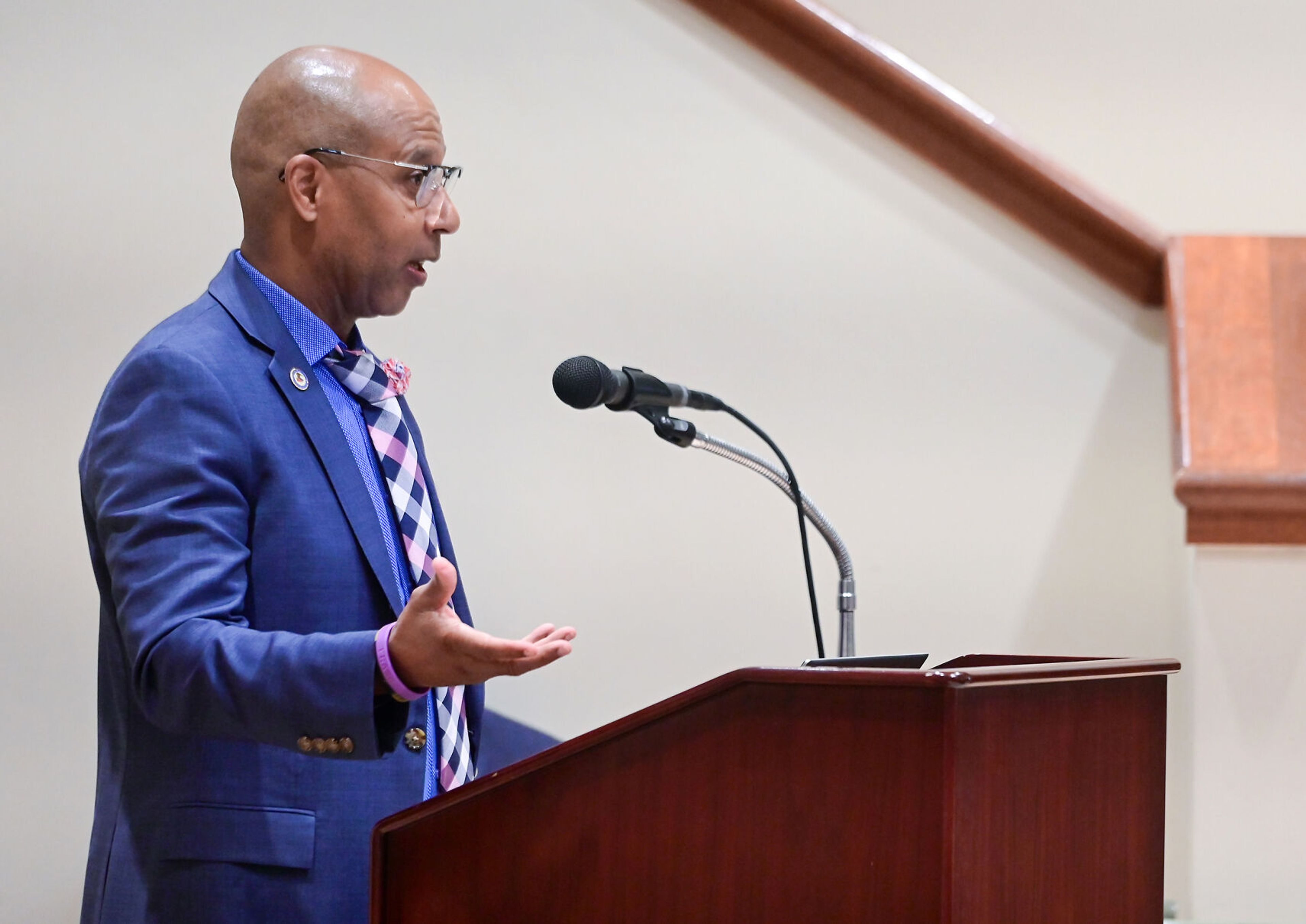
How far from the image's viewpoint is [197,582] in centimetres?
87

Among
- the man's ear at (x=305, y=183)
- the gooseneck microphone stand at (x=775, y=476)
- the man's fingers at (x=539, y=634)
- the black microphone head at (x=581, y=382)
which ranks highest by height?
the man's ear at (x=305, y=183)

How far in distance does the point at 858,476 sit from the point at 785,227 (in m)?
0.32

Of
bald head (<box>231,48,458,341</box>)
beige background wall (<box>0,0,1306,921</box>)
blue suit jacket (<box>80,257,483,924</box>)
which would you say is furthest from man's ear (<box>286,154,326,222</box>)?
beige background wall (<box>0,0,1306,921</box>)

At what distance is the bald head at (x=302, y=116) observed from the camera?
43.2 inches

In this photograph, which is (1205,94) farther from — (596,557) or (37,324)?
(37,324)

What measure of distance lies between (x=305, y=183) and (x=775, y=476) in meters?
0.47

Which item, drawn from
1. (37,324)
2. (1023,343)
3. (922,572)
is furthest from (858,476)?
(37,324)

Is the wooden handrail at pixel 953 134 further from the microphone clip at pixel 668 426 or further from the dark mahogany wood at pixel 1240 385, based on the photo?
the microphone clip at pixel 668 426

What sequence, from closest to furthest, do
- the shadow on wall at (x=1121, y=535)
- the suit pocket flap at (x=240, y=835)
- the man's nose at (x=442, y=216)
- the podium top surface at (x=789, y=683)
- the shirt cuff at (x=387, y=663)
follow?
the podium top surface at (x=789, y=683) → the shirt cuff at (x=387, y=663) → the suit pocket flap at (x=240, y=835) → the man's nose at (x=442, y=216) → the shadow on wall at (x=1121, y=535)

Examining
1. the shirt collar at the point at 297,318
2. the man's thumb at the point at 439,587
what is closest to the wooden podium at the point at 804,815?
the man's thumb at the point at 439,587

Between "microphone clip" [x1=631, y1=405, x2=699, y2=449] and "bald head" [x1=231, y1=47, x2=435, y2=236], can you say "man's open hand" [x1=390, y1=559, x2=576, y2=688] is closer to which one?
"microphone clip" [x1=631, y1=405, x2=699, y2=449]

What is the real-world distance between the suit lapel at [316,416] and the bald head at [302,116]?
0.09m

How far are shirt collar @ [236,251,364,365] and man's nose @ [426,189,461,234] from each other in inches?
5.2

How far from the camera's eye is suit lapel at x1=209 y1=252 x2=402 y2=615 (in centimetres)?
100
